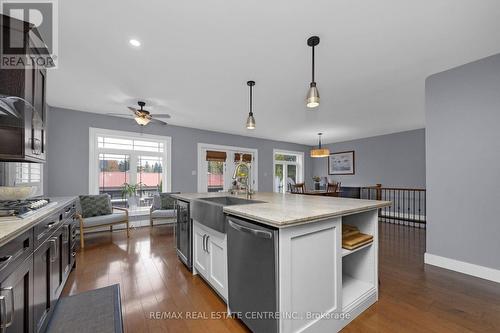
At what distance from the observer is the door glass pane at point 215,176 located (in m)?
6.04

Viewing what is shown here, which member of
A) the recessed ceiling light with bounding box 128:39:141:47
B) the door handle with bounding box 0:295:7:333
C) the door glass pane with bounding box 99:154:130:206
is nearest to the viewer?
the door handle with bounding box 0:295:7:333

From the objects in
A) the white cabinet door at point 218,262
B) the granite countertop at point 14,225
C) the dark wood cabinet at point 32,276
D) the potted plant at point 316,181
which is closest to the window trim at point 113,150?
the dark wood cabinet at point 32,276

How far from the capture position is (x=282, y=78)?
283cm

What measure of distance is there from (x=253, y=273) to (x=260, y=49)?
210cm

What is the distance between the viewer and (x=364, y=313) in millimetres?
1744

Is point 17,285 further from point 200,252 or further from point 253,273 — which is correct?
point 200,252

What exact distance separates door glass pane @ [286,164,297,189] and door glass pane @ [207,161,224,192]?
9.77ft

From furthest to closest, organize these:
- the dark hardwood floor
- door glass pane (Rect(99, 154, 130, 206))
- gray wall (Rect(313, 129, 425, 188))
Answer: gray wall (Rect(313, 129, 425, 188)) < door glass pane (Rect(99, 154, 130, 206)) < the dark hardwood floor

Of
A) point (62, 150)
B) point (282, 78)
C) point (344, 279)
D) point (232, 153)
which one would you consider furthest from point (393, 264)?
point (62, 150)

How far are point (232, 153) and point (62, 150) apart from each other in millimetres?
3919

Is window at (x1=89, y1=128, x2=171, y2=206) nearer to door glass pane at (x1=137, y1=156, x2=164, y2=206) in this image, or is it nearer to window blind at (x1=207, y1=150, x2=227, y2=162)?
door glass pane at (x1=137, y1=156, x2=164, y2=206)

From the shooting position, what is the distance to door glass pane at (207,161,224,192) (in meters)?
6.04

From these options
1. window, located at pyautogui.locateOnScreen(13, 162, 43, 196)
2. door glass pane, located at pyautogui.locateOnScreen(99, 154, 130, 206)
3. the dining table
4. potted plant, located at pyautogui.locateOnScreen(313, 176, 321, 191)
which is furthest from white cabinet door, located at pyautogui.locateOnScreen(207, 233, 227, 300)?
potted plant, located at pyautogui.locateOnScreen(313, 176, 321, 191)

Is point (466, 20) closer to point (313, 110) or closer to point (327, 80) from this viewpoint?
point (327, 80)
